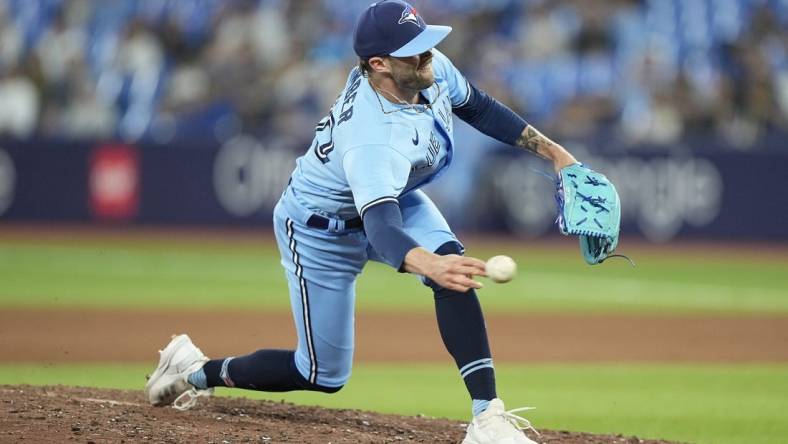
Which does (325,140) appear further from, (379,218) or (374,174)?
(379,218)

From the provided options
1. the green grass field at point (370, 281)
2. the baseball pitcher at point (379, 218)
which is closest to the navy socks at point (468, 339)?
the baseball pitcher at point (379, 218)

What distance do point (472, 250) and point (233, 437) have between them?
11.2 meters

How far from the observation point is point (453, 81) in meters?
5.48

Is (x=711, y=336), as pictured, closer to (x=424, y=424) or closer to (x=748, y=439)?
(x=748, y=439)

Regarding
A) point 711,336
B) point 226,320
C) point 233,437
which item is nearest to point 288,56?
point 226,320

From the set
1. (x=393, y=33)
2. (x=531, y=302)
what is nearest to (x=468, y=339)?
(x=393, y=33)

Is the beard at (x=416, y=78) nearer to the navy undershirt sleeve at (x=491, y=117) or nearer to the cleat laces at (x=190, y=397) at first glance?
the navy undershirt sleeve at (x=491, y=117)

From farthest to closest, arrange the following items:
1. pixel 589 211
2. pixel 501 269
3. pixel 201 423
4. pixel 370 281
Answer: pixel 370 281 < pixel 201 423 < pixel 589 211 < pixel 501 269

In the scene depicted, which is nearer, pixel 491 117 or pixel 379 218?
pixel 379 218

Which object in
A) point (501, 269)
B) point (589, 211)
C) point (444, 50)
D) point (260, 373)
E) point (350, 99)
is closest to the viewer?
point (501, 269)

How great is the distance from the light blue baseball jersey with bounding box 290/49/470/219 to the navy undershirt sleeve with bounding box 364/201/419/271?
39mm

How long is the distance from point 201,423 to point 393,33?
2.02 metres

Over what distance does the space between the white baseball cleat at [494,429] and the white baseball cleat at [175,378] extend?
5.30 ft

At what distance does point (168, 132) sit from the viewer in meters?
17.6
